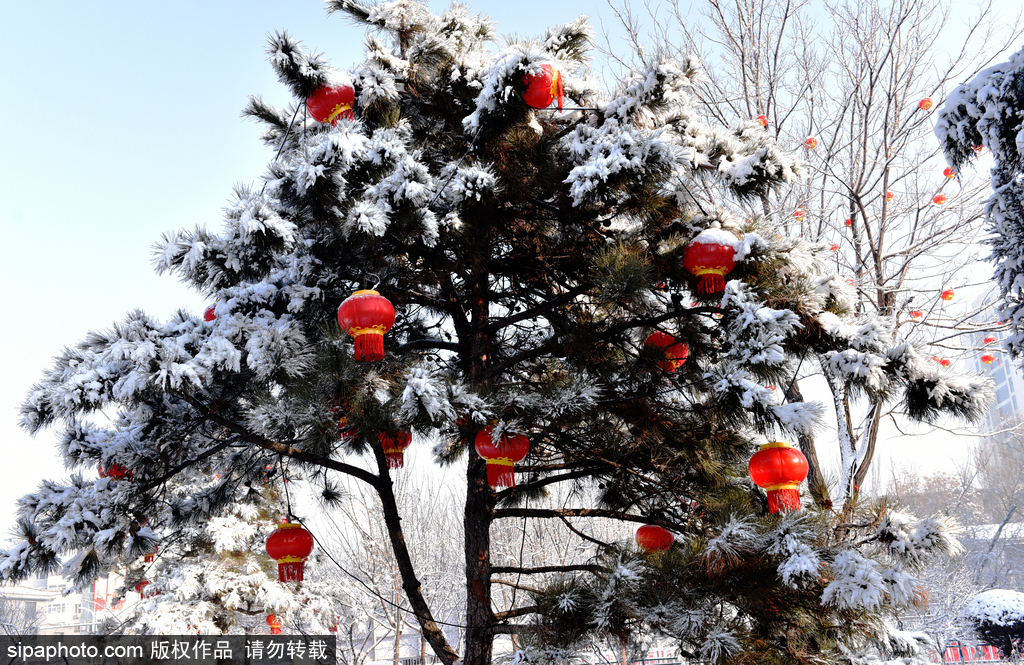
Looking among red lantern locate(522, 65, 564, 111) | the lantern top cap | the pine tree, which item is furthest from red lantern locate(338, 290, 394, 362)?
the lantern top cap

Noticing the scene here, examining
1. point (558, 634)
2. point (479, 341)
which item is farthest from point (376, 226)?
point (558, 634)

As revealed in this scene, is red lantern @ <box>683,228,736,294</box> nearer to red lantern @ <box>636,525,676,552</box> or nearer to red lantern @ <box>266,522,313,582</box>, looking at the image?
red lantern @ <box>636,525,676,552</box>

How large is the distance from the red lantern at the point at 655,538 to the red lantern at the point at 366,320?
7.34 ft

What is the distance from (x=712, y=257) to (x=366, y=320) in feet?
6.09

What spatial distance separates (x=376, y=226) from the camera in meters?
3.28

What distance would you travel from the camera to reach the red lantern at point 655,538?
168 inches

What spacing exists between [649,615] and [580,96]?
3481 mm

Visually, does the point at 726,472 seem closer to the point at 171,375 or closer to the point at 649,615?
the point at 649,615

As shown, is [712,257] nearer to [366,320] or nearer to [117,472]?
[366,320]

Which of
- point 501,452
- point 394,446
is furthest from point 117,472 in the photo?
point 501,452

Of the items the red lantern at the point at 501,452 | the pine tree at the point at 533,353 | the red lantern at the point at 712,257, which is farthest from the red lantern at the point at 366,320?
Result: the red lantern at the point at 712,257

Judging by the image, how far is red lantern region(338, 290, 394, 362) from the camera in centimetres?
323

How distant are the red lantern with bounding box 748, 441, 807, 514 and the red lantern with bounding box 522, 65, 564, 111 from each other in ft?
7.19

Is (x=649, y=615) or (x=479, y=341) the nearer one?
(x=649, y=615)
